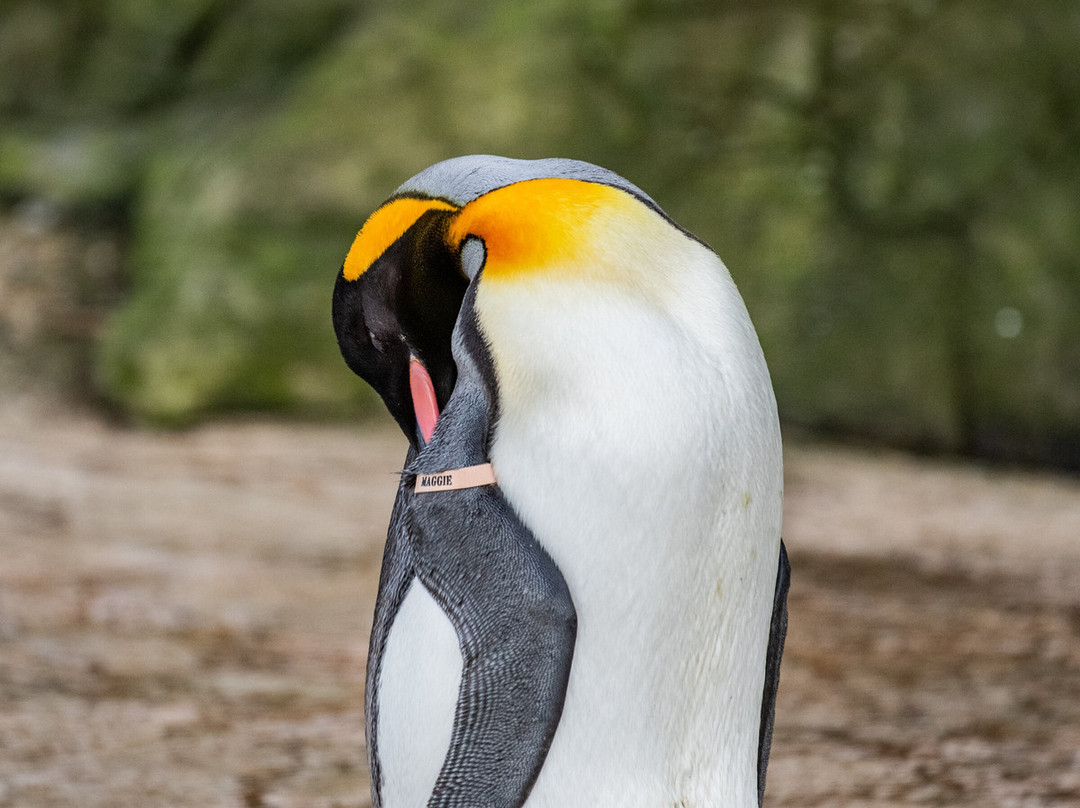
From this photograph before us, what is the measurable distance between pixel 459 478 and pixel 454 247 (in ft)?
1.04

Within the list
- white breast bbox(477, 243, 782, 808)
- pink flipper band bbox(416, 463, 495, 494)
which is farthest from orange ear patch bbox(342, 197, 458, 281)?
pink flipper band bbox(416, 463, 495, 494)

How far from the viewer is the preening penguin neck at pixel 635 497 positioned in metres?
1.23

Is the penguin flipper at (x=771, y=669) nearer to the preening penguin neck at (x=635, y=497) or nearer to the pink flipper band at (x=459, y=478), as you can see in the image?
the preening penguin neck at (x=635, y=497)

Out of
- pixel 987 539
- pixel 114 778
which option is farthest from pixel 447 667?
pixel 987 539

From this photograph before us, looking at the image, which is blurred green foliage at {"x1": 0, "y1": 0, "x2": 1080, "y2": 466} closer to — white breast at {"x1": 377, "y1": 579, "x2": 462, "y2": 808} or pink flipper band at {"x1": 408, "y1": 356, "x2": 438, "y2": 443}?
pink flipper band at {"x1": 408, "y1": 356, "x2": 438, "y2": 443}

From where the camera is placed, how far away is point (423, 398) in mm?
1521

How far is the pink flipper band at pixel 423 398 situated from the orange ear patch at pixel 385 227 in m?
0.15

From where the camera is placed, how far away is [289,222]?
20.2 feet

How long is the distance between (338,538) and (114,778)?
2.07m

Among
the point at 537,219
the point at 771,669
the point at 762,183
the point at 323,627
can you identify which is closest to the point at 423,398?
the point at 537,219

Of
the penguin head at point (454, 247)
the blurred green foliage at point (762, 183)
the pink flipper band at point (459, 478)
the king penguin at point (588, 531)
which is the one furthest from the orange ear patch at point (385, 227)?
the blurred green foliage at point (762, 183)

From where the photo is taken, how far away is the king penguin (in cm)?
122

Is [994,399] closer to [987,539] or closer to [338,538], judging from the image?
[987,539]

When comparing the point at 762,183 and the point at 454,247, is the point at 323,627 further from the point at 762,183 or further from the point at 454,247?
the point at 762,183
